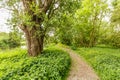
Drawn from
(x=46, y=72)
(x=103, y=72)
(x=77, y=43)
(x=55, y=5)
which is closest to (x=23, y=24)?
(x=55, y=5)

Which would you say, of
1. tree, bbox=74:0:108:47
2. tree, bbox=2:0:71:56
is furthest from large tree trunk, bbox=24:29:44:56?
tree, bbox=74:0:108:47

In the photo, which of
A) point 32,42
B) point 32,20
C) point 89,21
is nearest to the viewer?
point 32,20

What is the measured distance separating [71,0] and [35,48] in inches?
170

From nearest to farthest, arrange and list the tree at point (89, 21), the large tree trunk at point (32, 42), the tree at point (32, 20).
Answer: the tree at point (32, 20) → the large tree trunk at point (32, 42) → the tree at point (89, 21)

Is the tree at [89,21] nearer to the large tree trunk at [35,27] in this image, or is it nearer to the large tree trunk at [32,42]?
the large tree trunk at [35,27]

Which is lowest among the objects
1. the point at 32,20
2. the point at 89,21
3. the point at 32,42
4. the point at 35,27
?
the point at 32,42

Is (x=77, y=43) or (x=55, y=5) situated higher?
(x=55, y=5)

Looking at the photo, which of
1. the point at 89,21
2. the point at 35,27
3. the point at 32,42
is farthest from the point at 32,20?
the point at 89,21

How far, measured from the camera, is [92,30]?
24.4m

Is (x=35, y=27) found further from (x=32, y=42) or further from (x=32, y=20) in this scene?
(x=32, y=42)

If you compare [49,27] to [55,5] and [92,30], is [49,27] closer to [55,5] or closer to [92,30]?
[55,5]

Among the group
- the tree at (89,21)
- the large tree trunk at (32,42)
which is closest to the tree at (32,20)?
the large tree trunk at (32,42)

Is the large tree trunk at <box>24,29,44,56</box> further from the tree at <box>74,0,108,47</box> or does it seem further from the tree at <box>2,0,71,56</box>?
the tree at <box>74,0,108,47</box>

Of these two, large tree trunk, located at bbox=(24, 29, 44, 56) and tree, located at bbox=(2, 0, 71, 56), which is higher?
tree, located at bbox=(2, 0, 71, 56)
